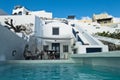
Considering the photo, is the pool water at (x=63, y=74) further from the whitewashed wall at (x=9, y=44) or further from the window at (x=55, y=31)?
the window at (x=55, y=31)

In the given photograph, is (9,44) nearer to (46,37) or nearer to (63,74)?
(46,37)

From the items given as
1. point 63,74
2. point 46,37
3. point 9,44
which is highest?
point 46,37

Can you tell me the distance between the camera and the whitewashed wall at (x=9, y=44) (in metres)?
13.7

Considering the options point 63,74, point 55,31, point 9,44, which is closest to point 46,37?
point 55,31

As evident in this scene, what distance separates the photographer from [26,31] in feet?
75.6

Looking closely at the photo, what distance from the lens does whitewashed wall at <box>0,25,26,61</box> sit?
13716 mm

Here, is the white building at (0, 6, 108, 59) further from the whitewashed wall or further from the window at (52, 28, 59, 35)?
the whitewashed wall

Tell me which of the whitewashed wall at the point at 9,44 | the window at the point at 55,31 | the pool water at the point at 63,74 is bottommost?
the pool water at the point at 63,74

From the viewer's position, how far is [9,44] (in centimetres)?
1532

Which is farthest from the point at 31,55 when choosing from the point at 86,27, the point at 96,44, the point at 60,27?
the point at 86,27

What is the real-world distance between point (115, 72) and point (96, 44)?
37.7 feet

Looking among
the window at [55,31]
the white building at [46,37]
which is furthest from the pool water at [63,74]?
the window at [55,31]

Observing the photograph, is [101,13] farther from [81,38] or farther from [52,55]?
[52,55]

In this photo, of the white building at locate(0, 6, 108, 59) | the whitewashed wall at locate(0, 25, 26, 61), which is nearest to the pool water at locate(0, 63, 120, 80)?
the whitewashed wall at locate(0, 25, 26, 61)
